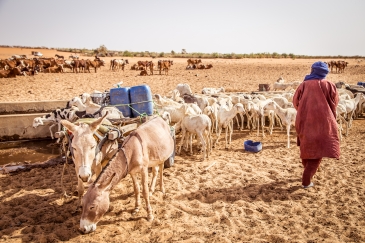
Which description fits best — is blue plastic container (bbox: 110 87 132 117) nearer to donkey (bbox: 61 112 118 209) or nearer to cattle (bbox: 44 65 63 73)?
donkey (bbox: 61 112 118 209)

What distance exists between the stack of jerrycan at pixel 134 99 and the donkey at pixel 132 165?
1309mm

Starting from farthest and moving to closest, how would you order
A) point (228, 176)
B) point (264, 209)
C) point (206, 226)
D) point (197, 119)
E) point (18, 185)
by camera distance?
1. point (197, 119)
2. point (228, 176)
3. point (18, 185)
4. point (264, 209)
5. point (206, 226)

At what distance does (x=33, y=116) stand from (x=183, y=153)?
5739 mm

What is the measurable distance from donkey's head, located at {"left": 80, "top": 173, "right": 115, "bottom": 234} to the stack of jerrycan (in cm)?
330

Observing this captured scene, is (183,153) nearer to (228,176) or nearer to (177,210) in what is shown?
(228,176)

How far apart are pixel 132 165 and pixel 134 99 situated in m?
2.94

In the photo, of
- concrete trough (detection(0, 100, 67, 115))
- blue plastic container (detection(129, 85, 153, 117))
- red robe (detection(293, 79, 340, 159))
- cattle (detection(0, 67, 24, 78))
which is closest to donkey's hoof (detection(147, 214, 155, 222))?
blue plastic container (detection(129, 85, 153, 117))

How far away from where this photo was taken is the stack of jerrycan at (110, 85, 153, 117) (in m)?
6.98

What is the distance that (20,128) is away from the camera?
9727 mm

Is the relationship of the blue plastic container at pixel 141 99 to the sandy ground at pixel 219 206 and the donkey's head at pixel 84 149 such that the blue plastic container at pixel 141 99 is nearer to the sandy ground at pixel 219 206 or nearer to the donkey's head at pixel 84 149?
the sandy ground at pixel 219 206

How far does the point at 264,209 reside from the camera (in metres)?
5.12

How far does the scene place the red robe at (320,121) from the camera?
554 centimetres

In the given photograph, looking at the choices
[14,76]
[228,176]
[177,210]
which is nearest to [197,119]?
[228,176]

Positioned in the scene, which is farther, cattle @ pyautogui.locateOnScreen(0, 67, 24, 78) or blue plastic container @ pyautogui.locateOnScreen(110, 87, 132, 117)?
cattle @ pyautogui.locateOnScreen(0, 67, 24, 78)
